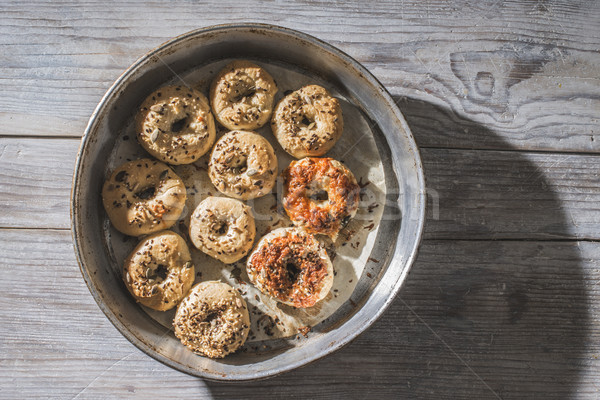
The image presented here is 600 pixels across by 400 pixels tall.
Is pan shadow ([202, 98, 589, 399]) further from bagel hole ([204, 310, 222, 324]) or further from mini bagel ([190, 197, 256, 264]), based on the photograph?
mini bagel ([190, 197, 256, 264])

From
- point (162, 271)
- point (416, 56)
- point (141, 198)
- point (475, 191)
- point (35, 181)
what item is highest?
point (416, 56)

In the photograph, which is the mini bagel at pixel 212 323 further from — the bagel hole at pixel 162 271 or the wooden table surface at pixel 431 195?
the wooden table surface at pixel 431 195

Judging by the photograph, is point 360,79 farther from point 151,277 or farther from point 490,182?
point 151,277

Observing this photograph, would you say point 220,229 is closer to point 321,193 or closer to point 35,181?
point 321,193

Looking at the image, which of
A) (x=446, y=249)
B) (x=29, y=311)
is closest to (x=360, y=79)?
(x=446, y=249)

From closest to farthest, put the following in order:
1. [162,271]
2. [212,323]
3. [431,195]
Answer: [212,323], [162,271], [431,195]

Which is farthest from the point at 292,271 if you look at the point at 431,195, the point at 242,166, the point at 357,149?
the point at 431,195
